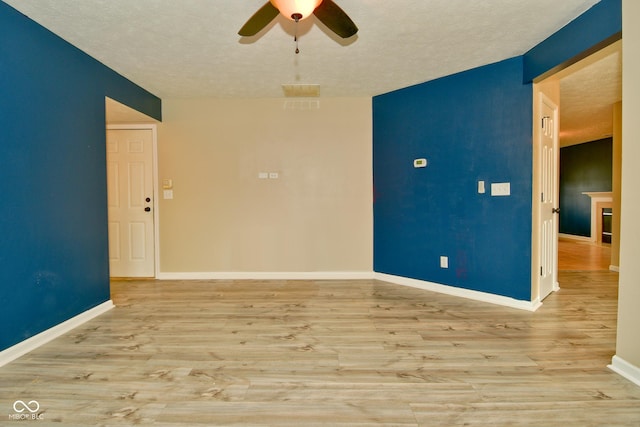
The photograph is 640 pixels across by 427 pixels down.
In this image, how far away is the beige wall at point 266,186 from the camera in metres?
4.14

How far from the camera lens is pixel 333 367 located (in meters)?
1.96

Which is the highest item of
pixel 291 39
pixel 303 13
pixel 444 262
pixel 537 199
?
pixel 291 39

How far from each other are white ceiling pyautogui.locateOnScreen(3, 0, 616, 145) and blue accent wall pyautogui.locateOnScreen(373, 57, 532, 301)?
316mm

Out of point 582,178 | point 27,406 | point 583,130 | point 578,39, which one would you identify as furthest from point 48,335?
point 582,178

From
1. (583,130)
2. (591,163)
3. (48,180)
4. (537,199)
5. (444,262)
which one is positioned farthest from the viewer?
(591,163)

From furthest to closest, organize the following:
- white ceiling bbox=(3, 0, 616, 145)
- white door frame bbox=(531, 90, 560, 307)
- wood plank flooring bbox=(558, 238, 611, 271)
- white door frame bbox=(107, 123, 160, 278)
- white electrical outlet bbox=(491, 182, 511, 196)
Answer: wood plank flooring bbox=(558, 238, 611, 271), white door frame bbox=(107, 123, 160, 278), white electrical outlet bbox=(491, 182, 511, 196), white door frame bbox=(531, 90, 560, 307), white ceiling bbox=(3, 0, 616, 145)

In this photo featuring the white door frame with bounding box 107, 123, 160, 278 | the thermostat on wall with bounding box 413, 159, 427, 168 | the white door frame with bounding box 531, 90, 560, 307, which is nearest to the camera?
the white door frame with bounding box 531, 90, 560, 307

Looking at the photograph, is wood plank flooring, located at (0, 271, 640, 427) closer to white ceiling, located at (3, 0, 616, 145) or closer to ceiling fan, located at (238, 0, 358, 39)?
ceiling fan, located at (238, 0, 358, 39)

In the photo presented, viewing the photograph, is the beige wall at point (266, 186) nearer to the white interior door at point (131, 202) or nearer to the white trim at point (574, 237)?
the white interior door at point (131, 202)

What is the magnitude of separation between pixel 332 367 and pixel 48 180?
8.79 feet

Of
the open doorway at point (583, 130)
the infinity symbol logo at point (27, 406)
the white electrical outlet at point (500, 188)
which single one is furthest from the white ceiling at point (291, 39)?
the infinity symbol logo at point (27, 406)

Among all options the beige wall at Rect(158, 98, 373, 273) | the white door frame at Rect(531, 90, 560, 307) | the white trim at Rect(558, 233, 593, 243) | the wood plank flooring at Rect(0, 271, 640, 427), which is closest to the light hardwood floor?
the wood plank flooring at Rect(0, 271, 640, 427)
